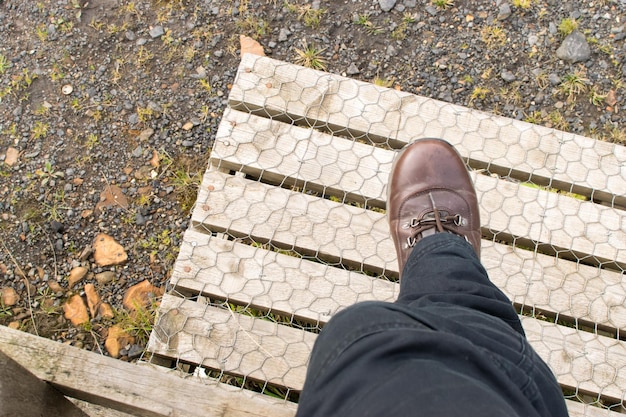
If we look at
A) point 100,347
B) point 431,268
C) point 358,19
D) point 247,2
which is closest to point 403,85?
point 358,19

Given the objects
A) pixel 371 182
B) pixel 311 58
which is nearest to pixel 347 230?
pixel 371 182

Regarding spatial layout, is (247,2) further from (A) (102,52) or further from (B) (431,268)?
(B) (431,268)

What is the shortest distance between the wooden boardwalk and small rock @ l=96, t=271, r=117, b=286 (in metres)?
0.39

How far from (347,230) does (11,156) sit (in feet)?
4.05

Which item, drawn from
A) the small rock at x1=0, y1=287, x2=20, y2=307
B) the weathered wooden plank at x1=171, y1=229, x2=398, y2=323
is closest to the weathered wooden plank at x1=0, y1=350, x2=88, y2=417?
the weathered wooden plank at x1=171, y1=229, x2=398, y2=323

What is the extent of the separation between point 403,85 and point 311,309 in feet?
3.04

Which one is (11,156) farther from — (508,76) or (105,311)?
(508,76)

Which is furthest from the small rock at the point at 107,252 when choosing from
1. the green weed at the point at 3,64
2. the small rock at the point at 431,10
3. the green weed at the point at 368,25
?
the small rock at the point at 431,10

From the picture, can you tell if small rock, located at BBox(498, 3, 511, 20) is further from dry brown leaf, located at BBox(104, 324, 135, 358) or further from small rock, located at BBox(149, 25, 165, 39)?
dry brown leaf, located at BBox(104, 324, 135, 358)

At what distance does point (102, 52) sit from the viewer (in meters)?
1.95

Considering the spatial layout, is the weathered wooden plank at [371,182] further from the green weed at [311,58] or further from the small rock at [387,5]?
the small rock at [387,5]

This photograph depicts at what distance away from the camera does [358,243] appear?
1483 mm

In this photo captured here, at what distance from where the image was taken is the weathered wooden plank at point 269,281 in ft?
4.70

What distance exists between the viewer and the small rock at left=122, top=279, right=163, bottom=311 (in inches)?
66.3
